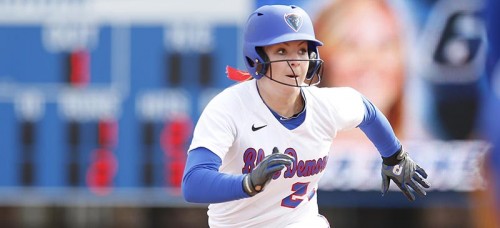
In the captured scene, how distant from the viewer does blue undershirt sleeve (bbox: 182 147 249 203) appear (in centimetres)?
509

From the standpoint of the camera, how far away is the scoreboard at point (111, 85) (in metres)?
13.2

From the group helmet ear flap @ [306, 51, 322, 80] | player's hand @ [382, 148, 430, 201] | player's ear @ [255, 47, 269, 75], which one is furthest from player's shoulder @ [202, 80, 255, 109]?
player's hand @ [382, 148, 430, 201]

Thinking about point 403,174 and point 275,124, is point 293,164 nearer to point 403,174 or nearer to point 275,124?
point 275,124

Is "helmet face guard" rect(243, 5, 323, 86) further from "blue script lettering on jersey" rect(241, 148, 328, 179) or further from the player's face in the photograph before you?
"blue script lettering on jersey" rect(241, 148, 328, 179)

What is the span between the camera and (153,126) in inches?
522

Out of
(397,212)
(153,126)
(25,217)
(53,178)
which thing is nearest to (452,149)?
(397,212)

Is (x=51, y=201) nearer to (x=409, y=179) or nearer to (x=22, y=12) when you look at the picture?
(x=22, y=12)

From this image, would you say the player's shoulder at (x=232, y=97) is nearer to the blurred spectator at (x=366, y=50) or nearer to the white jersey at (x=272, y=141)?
the white jersey at (x=272, y=141)

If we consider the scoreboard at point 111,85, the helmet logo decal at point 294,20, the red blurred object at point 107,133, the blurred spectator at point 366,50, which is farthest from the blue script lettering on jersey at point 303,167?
the red blurred object at point 107,133

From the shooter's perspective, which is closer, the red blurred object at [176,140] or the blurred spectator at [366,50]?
the red blurred object at [176,140]

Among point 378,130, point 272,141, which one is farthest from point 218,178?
point 378,130

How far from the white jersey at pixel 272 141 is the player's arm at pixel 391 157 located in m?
0.12

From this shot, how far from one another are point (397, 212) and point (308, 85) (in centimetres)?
958

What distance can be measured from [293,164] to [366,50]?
25.6 feet
